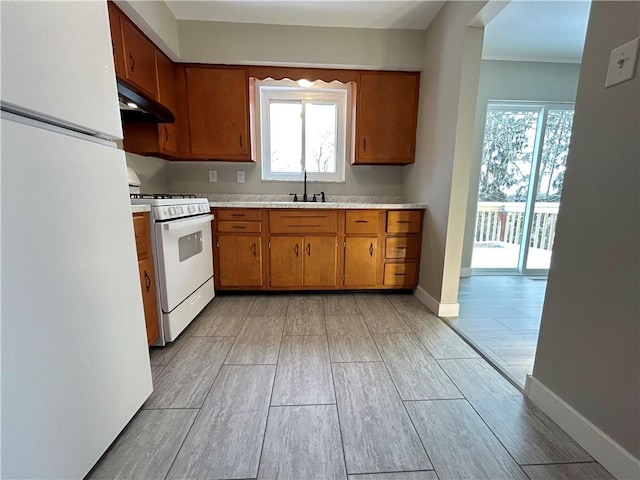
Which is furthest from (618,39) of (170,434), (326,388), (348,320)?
(170,434)

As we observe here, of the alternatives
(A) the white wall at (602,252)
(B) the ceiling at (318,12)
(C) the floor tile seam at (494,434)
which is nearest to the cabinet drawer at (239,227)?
(B) the ceiling at (318,12)

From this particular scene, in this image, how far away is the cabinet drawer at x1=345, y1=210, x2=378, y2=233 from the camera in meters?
2.52

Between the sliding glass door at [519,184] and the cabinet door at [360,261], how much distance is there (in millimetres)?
1643

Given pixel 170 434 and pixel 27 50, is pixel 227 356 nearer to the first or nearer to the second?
pixel 170 434

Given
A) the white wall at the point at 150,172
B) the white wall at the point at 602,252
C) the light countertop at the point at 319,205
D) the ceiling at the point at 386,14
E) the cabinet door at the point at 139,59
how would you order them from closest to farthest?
the white wall at the point at 602,252, the cabinet door at the point at 139,59, the ceiling at the point at 386,14, the white wall at the point at 150,172, the light countertop at the point at 319,205

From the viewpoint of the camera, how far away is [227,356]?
1.65 meters

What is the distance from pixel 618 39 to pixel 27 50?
5.94 ft

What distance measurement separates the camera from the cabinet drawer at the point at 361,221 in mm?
2521

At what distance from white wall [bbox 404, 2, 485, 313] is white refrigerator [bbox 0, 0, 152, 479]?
2028 mm

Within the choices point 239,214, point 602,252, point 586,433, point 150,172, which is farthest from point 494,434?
point 150,172

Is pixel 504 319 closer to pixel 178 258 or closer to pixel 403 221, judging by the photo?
pixel 403 221

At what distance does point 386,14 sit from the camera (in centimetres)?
225

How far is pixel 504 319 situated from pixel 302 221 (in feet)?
6.05

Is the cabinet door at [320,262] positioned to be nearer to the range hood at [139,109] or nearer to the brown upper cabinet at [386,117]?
the brown upper cabinet at [386,117]
